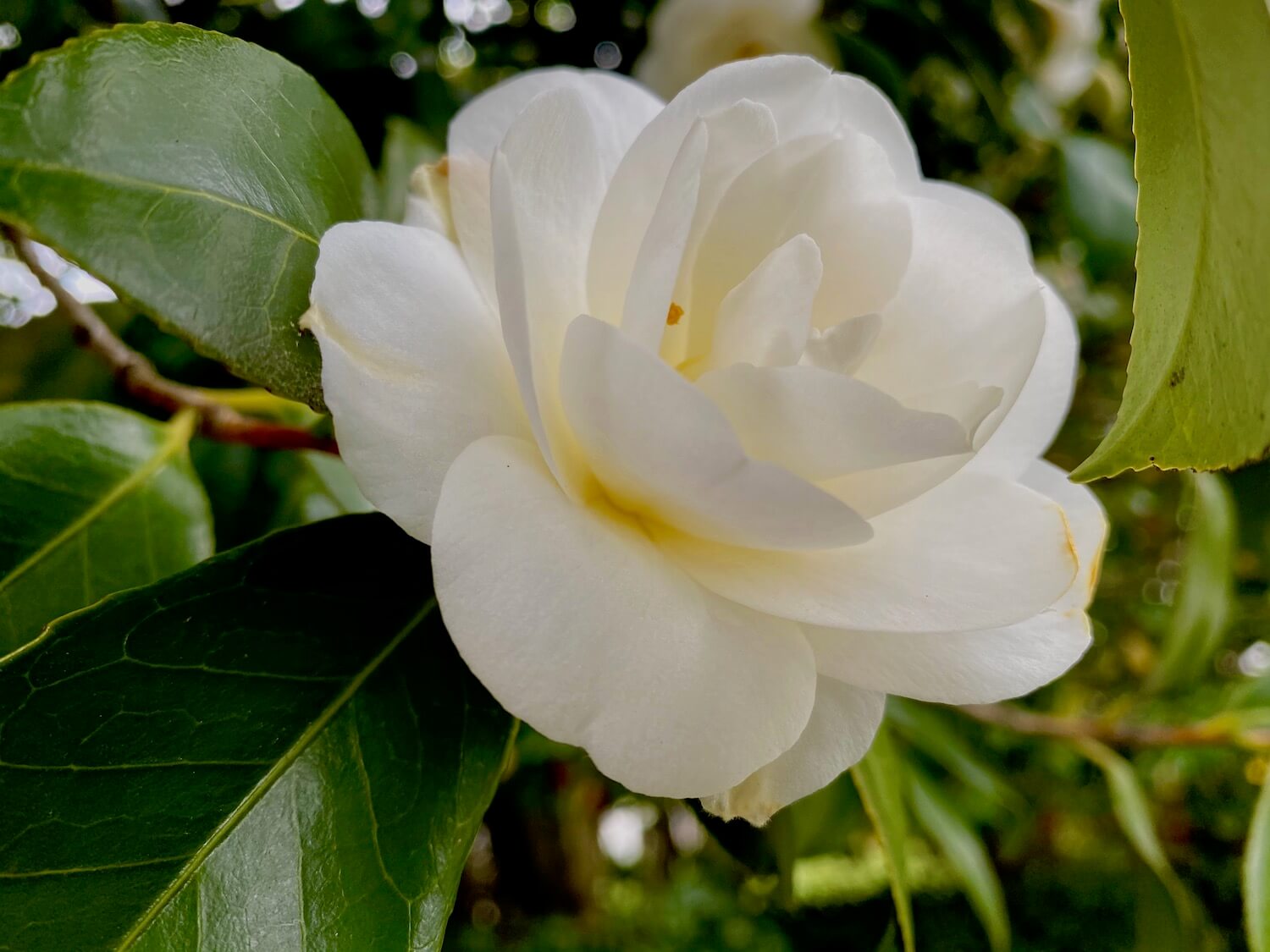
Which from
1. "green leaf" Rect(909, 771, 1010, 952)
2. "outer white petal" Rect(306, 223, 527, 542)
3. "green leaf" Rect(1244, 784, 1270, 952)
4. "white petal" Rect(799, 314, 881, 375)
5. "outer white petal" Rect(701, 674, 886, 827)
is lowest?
"green leaf" Rect(909, 771, 1010, 952)

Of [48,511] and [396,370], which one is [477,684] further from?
[48,511]

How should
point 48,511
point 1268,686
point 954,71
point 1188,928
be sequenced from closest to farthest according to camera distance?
point 48,511
point 1188,928
point 1268,686
point 954,71

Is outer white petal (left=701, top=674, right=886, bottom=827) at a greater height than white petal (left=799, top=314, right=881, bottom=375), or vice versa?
white petal (left=799, top=314, right=881, bottom=375)

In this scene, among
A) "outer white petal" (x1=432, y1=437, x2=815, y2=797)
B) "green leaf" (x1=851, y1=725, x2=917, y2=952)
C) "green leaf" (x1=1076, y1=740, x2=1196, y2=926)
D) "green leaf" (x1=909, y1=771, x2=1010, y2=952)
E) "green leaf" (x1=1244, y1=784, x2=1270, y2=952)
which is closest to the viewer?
"outer white petal" (x1=432, y1=437, x2=815, y2=797)

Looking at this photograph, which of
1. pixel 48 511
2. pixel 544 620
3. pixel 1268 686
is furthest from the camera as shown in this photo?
pixel 1268 686

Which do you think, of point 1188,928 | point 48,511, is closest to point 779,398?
point 48,511

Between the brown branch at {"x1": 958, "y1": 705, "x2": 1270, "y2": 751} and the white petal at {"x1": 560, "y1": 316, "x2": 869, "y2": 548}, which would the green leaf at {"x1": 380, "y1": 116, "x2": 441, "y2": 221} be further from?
the brown branch at {"x1": 958, "y1": 705, "x2": 1270, "y2": 751}

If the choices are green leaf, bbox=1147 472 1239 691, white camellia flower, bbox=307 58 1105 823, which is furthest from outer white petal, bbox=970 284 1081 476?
green leaf, bbox=1147 472 1239 691

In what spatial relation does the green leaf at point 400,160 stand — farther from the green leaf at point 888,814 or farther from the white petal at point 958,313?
the green leaf at point 888,814
